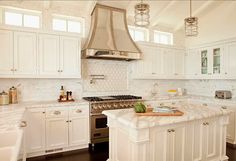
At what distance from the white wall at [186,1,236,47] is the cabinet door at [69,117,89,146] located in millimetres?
4173

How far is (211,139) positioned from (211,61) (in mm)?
2686

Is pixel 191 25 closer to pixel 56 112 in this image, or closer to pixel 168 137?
pixel 168 137

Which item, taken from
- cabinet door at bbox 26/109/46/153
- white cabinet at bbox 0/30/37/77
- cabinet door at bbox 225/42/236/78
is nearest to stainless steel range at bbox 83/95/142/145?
cabinet door at bbox 26/109/46/153

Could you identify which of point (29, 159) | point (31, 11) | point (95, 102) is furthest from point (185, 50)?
point (29, 159)

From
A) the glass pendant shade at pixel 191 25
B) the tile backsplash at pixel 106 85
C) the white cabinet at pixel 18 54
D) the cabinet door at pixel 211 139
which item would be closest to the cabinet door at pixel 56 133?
the tile backsplash at pixel 106 85

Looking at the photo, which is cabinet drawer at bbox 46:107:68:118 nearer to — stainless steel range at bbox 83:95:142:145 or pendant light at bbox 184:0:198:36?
stainless steel range at bbox 83:95:142:145

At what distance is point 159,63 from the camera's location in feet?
16.2

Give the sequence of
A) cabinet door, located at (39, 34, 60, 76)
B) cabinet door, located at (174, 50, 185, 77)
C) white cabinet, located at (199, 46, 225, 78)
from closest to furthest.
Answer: cabinet door, located at (39, 34, 60, 76), white cabinet, located at (199, 46, 225, 78), cabinet door, located at (174, 50, 185, 77)

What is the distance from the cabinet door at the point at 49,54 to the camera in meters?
3.46

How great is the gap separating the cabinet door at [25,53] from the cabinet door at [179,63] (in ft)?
12.9

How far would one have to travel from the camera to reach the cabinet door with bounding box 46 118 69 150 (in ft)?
10.9

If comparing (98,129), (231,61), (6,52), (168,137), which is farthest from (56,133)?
(231,61)

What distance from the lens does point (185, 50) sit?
541cm

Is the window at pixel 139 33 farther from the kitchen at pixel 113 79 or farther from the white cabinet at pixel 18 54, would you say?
the white cabinet at pixel 18 54
